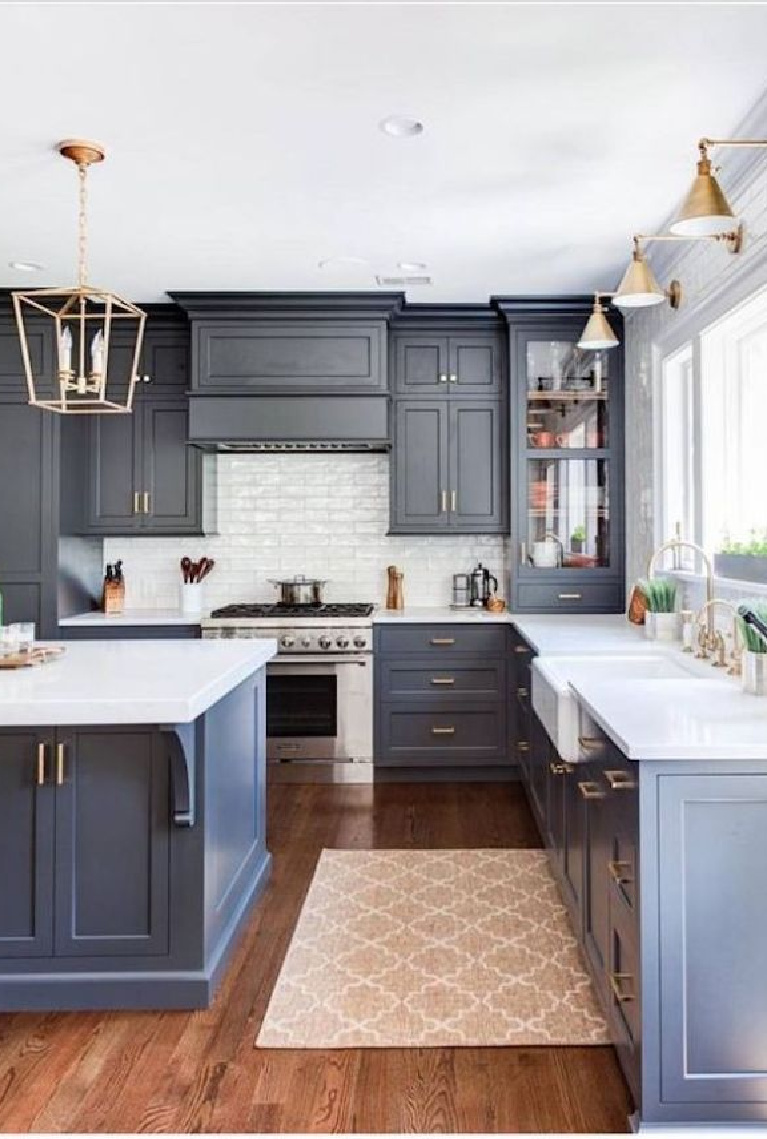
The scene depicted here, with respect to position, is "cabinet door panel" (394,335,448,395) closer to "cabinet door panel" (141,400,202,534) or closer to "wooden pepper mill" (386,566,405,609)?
"wooden pepper mill" (386,566,405,609)

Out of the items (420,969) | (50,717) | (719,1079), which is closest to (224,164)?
(50,717)

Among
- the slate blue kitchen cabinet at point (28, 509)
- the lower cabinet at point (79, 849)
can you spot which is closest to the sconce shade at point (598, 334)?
the lower cabinet at point (79, 849)

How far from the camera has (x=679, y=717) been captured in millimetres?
1972

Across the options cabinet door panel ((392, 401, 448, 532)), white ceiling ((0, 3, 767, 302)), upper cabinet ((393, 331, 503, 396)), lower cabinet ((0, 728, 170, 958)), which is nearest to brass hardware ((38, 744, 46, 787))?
lower cabinet ((0, 728, 170, 958))

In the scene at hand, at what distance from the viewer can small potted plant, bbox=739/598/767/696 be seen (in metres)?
2.27

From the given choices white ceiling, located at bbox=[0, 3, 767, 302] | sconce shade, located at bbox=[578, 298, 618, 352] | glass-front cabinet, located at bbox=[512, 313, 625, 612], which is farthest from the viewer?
glass-front cabinet, located at bbox=[512, 313, 625, 612]

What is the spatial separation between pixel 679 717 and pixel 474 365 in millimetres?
3334

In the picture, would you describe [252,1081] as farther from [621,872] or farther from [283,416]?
[283,416]

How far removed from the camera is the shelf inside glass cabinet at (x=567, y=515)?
15.7ft

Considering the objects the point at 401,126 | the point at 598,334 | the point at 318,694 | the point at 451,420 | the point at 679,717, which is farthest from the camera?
the point at 451,420

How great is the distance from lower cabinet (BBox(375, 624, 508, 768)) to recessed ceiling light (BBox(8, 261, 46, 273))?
2.59 m

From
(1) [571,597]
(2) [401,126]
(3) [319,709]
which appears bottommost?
(3) [319,709]

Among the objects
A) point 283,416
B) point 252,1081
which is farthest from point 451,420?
point 252,1081

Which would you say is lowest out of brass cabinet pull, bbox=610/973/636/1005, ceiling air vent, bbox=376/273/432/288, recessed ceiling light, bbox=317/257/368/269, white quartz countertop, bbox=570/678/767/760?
brass cabinet pull, bbox=610/973/636/1005
